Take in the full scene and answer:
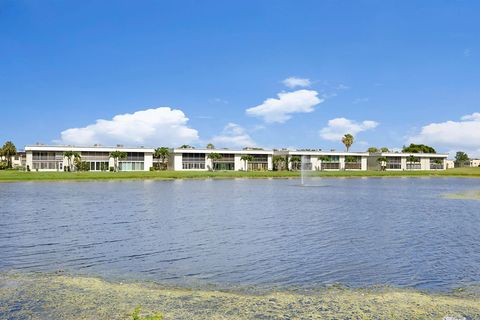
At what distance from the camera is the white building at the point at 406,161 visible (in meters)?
160

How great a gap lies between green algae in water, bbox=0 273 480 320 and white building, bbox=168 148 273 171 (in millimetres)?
114258

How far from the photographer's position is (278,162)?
14262 cm

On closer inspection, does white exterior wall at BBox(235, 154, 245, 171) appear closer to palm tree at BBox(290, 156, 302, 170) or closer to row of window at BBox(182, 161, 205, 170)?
row of window at BBox(182, 161, 205, 170)

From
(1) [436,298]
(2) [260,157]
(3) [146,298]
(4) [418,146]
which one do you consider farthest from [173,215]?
(4) [418,146]

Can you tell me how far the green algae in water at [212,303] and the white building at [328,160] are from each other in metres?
129

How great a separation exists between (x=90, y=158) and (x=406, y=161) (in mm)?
113984

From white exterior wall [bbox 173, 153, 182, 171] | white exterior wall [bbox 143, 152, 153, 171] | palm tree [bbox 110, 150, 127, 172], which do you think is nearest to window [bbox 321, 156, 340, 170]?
white exterior wall [bbox 173, 153, 182, 171]

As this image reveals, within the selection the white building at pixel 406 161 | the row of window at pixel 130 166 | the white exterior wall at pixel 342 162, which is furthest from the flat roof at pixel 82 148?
the white building at pixel 406 161

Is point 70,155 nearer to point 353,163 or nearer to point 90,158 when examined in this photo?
point 90,158

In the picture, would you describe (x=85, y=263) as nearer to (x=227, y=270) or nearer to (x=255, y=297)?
(x=227, y=270)

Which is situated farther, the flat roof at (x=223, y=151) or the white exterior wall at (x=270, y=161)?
the white exterior wall at (x=270, y=161)

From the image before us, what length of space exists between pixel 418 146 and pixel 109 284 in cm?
19356

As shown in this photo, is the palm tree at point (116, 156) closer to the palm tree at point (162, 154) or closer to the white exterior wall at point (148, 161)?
the white exterior wall at point (148, 161)

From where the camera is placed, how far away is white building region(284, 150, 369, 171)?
146 meters
